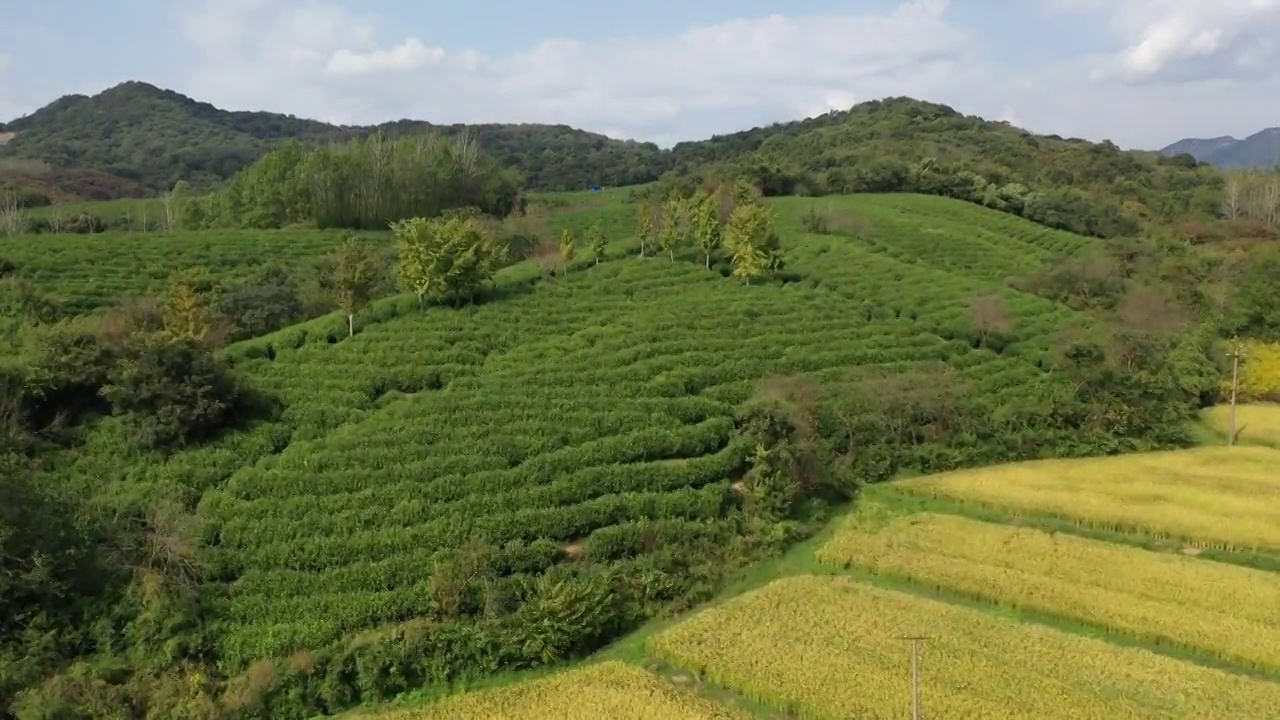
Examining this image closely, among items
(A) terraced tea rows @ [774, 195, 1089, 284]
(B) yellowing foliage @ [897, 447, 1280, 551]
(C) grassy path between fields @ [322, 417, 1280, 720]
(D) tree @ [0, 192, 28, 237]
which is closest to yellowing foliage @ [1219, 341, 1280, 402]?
(B) yellowing foliage @ [897, 447, 1280, 551]

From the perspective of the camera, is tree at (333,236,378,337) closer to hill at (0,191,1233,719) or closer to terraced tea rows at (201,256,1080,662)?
hill at (0,191,1233,719)

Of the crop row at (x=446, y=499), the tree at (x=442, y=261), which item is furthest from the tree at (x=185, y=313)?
the crop row at (x=446, y=499)

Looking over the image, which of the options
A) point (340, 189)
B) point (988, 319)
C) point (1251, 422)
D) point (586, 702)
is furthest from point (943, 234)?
point (586, 702)

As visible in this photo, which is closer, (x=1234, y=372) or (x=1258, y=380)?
(x=1234, y=372)

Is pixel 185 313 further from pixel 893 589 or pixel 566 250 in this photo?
pixel 893 589

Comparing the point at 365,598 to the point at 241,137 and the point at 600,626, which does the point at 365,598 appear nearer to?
the point at 600,626

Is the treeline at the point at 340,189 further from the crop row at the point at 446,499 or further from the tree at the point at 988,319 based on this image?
the crop row at the point at 446,499
